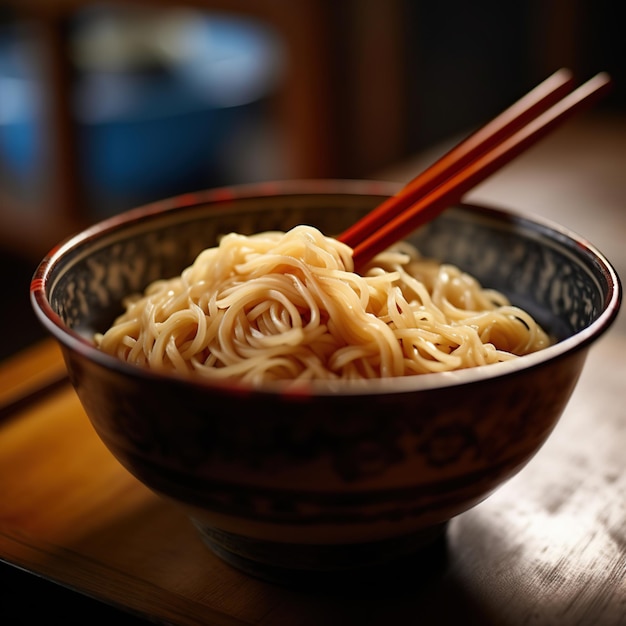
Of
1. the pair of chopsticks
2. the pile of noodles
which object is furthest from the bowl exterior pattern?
the pair of chopsticks

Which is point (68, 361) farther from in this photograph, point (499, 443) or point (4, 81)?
point (4, 81)

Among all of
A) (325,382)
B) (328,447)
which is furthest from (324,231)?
(328,447)

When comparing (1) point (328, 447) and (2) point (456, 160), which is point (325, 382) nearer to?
(1) point (328, 447)

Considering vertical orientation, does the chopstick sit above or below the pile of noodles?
above

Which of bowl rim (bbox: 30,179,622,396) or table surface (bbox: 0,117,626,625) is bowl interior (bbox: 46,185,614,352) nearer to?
bowl rim (bbox: 30,179,622,396)

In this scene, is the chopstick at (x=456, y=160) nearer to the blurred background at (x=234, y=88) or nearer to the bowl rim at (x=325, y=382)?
the bowl rim at (x=325, y=382)

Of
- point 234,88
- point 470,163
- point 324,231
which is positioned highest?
point 470,163

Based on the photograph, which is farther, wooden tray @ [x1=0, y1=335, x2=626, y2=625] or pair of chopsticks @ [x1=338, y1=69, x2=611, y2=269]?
pair of chopsticks @ [x1=338, y1=69, x2=611, y2=269]
